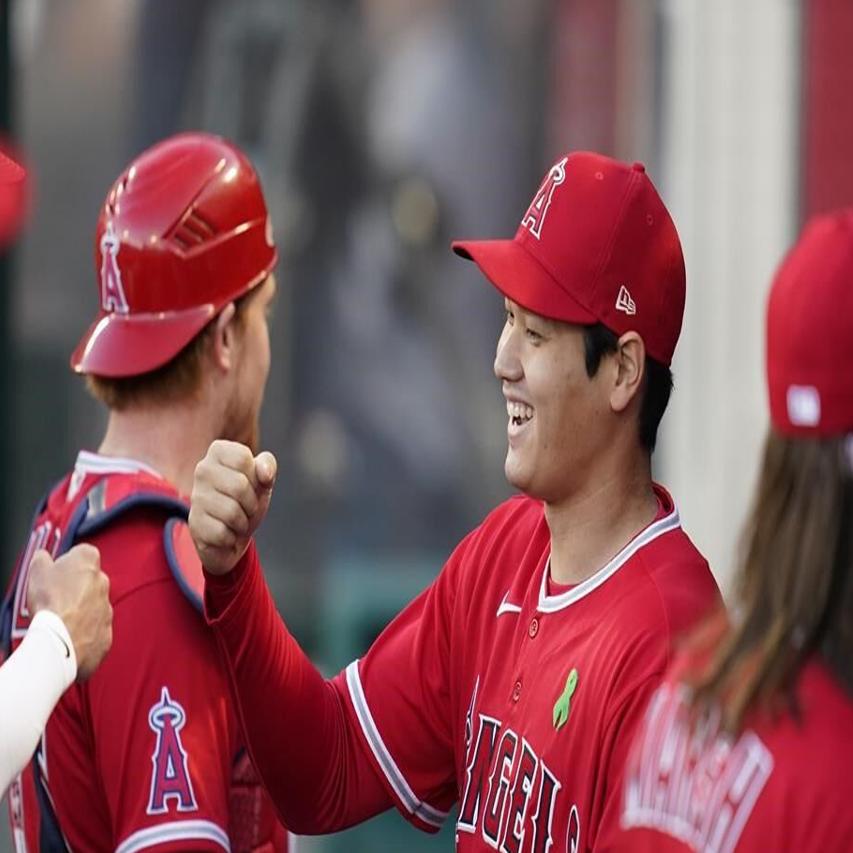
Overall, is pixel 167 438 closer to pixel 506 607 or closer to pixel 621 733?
pixel 506 607

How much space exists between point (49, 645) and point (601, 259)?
1113 millimetres

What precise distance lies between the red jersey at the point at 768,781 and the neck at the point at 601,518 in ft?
2.29

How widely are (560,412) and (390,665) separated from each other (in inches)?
25.1

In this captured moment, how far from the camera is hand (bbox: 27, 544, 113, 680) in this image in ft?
11.3

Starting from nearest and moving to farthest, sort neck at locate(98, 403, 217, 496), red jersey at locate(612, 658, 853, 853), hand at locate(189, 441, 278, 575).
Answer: red jersey at locate(612, 658, 853, 853) < hand at locate(189, 441, 278, 575) < neck at locate(98, 403, 217, 496)

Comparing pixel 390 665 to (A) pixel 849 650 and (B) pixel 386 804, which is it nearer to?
(B) pixel 386 804

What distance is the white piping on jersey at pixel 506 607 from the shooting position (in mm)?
3484

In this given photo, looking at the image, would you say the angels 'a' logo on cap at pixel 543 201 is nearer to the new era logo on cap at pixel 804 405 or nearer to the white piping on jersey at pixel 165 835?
the new era logo on cap at pixel 804 405

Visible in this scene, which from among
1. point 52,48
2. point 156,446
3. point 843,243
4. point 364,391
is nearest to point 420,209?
point 364,391

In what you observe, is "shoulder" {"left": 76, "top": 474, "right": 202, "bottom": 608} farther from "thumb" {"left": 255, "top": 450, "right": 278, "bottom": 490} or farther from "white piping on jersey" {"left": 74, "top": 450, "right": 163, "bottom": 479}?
"thumb" {"left": 255, "top": 450, "right": 278, "bottom": 490}

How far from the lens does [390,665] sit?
371 cm

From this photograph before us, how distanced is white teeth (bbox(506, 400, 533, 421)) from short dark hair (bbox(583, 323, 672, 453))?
4.8 inches

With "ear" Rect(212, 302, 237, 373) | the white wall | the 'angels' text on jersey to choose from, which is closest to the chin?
the 'angels' text on jersey

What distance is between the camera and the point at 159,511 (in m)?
3.71
